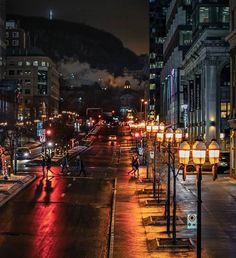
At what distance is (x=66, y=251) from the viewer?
23.5 metres

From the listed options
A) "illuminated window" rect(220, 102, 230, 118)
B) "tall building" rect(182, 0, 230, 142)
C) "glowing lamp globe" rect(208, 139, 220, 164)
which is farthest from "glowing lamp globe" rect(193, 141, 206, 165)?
"illuminated window" rect(220, 102, 230, 118)

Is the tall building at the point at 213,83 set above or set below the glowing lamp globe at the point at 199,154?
above

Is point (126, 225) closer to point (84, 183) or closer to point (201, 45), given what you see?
point (84, 183)

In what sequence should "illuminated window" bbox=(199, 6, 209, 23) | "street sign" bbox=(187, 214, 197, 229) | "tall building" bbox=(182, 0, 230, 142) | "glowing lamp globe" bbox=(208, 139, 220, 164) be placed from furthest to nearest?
"illuminated window" bbox=(199, 6, 209, 23), "tall building" bbox=(182, 0, 230, 142), "street sign" bbox=(187, 214, 197, 229), "glowing lamp globe" bbox=(208, 139, 220, 164)

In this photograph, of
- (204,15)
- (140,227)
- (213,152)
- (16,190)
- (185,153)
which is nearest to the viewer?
(213,152)

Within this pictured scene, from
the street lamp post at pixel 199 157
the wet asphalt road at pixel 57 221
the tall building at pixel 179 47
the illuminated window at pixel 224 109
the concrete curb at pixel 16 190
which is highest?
the tall building at pixel 179 47

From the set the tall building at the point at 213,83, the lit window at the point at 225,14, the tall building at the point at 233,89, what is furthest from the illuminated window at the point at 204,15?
the tall building at the point at 233,89

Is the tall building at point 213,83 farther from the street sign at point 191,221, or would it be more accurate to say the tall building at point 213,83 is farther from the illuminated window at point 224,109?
the street sign at point 191,221

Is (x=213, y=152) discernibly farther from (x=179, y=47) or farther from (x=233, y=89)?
(x=179, y=47)

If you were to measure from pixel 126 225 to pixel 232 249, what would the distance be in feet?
21.9

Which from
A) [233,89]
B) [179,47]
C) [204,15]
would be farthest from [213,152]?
[179,47]

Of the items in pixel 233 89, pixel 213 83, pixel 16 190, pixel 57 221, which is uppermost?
pixel 213 83

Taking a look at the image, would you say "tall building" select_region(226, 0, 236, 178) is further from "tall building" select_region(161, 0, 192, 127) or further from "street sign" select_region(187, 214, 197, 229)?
"tall building" select_region(161, 0, 192, 127)

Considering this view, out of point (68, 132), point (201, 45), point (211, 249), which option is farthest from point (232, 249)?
point (68, 132)
